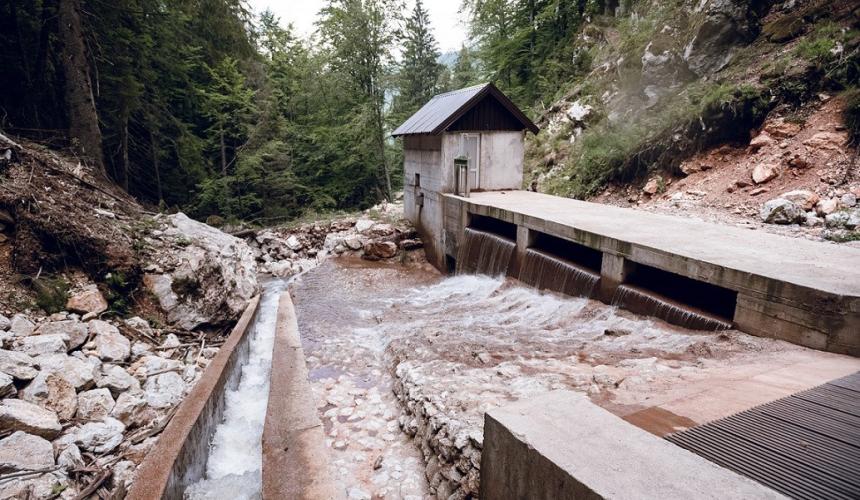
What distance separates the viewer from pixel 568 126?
16594mm

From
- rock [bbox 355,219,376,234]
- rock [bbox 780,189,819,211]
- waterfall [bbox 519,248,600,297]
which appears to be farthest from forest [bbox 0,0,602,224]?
rock [bbox 780,189,819,211]

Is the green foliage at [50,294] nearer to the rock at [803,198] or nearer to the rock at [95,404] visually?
the rock at [95,404]

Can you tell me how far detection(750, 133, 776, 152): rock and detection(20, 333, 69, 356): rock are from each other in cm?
1320

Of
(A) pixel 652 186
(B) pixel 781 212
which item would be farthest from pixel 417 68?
(B) pixel 781 212

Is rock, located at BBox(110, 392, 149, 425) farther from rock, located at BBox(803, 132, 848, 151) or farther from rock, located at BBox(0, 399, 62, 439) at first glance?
rock, located at BBox(803, 132, 848, 151)

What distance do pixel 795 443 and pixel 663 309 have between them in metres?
3.85

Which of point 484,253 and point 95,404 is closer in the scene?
point 95,404

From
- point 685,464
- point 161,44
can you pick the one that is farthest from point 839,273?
point 161,44

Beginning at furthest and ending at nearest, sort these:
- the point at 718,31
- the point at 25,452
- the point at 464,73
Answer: the point at 464,73 < the point at 718,31 < the point at 25,452

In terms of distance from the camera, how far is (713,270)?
570 centimetres

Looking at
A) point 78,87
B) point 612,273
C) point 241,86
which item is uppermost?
point 241,86

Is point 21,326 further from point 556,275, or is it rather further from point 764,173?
point 764,173

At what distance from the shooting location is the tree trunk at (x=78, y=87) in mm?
9172

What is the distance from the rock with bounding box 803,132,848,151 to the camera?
29.2 ft
